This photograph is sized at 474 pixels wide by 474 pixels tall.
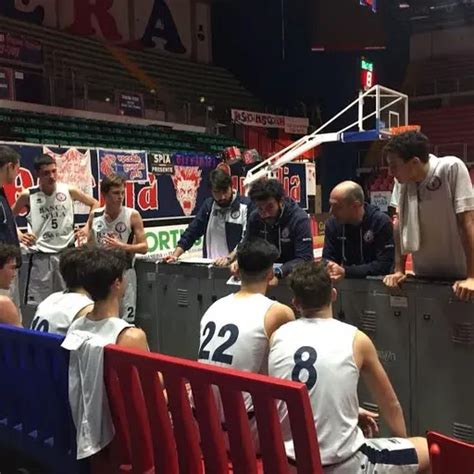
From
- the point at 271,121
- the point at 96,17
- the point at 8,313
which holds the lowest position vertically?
the point at 8,313

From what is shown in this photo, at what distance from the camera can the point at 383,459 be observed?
97.9 inches

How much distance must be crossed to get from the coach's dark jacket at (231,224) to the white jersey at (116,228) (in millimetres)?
525

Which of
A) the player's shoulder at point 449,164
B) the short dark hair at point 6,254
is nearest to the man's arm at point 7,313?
the short dark hair at point 6,254

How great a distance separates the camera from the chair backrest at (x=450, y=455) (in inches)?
80.9

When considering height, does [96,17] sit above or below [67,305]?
above

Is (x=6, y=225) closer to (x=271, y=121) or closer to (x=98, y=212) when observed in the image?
(x=98, y=212)

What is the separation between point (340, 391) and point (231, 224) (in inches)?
139

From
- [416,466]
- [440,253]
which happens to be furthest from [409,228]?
[416,466]

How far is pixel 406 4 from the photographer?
63.6 ft

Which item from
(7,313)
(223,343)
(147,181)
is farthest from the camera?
(147,181)

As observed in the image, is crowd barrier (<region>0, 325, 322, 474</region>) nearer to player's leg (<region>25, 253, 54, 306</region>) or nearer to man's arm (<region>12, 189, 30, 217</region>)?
player's leg (<region>25, 253, 54, 306</region>)

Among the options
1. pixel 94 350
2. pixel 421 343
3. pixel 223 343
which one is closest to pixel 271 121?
pixel 421 343

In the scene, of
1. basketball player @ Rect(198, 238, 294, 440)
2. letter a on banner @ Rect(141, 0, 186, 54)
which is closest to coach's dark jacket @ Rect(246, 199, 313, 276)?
basketball player @ Rect(198, 238, 294, 440)

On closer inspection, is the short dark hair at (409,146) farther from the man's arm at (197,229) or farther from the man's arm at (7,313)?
the man's arm at (197,229)
